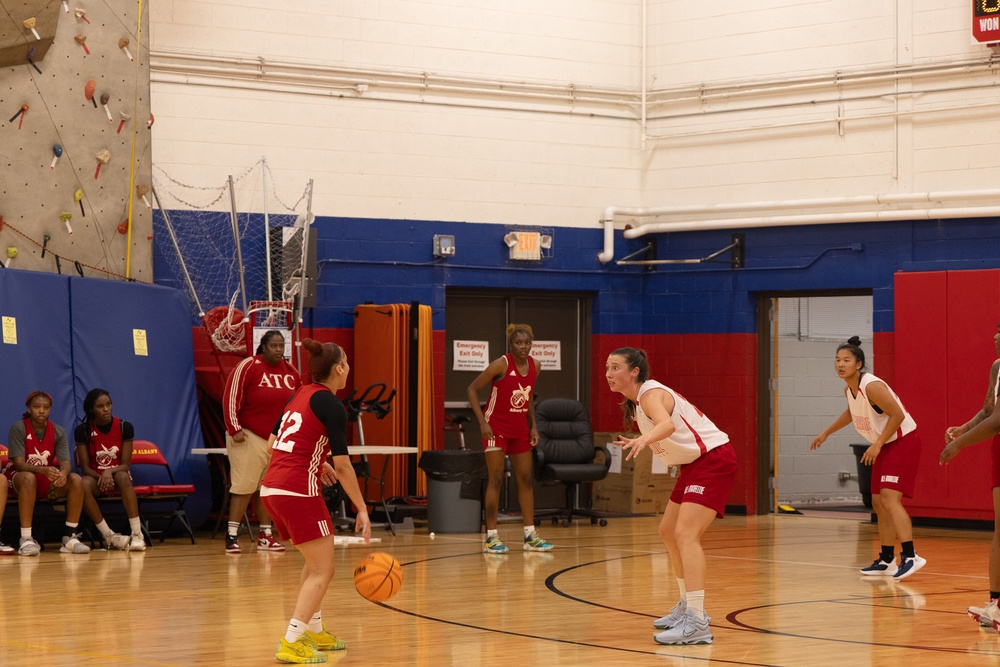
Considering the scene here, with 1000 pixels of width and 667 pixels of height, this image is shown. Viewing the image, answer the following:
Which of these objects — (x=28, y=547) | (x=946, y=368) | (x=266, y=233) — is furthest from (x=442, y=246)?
(x=28, y=547)

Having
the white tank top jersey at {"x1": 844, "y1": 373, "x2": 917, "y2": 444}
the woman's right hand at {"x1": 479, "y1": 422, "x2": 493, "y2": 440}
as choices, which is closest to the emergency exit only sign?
the white tank top jersey at {"x1": 844, "y1": 373, "x2": 917, "y2": 444}

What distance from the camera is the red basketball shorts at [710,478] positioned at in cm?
671

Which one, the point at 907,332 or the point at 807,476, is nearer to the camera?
the point at 907,332

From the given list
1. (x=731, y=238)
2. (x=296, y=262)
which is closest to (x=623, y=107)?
(x=731, y=238)

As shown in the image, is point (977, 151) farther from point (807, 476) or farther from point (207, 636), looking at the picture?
point (207, 636)

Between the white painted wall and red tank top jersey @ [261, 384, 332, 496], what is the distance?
23.5 feet

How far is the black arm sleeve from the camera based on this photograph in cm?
605

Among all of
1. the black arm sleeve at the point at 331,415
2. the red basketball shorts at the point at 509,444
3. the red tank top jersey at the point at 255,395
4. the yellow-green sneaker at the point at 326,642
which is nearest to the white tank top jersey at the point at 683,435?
the black arm sleeve at the point at 331,415

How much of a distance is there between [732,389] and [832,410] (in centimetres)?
234

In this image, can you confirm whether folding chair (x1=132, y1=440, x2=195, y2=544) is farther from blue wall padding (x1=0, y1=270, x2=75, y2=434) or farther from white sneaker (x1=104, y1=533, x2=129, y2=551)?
blue wall padding (x1=0, y1=270, x2=75, y2=434)

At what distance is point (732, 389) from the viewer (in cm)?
1434

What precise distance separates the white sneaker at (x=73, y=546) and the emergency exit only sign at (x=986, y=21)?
937cm

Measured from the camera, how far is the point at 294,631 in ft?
19.7

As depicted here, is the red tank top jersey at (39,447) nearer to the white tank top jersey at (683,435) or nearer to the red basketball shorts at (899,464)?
the white tank top jersey at (683,435)
